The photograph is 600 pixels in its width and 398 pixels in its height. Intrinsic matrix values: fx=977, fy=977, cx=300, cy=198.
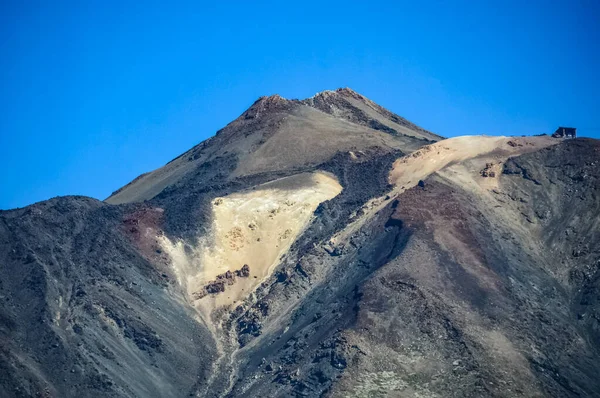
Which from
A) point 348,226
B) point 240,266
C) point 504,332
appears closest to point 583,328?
point 504,332

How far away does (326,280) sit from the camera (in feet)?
294

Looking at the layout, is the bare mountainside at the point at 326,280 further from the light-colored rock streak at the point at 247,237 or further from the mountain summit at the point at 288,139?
the mountain summit at the point at 288,139

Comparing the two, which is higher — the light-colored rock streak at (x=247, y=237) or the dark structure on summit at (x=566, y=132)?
the light-colored rock streak at (x=247, y=237)

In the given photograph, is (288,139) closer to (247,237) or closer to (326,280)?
(247,237)

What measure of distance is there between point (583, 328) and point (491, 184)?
77.2 feet

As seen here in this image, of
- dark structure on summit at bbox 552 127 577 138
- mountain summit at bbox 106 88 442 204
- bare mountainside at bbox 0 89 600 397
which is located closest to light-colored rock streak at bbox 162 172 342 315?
bare mountainside at bbox 0 89 600 397

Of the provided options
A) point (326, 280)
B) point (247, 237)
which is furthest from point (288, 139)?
point (326, 280)

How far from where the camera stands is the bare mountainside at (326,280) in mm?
71875

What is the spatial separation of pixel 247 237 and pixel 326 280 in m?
12.3

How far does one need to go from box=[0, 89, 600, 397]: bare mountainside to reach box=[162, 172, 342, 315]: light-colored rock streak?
0.19m

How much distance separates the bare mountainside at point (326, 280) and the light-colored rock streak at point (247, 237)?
0.19m

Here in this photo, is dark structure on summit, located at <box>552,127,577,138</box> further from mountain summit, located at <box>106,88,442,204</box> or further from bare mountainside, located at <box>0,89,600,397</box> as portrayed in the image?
mountain summit, located at <box>106,88,442,204</box>

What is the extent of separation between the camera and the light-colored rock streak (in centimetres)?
9306

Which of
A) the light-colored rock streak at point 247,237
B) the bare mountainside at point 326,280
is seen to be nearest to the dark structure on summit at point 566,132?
the bare mountainside at point 326,280
